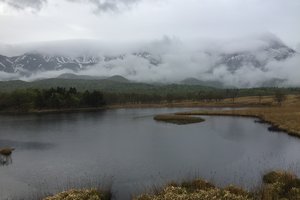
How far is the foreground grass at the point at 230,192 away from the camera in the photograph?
29.4 metres

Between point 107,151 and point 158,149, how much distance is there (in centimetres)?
1003

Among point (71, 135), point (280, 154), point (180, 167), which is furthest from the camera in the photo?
point (71, 135)

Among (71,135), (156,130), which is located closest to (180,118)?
(156,130)

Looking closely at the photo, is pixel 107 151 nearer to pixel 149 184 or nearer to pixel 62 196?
pixel 149 184

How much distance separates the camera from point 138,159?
5909 cm

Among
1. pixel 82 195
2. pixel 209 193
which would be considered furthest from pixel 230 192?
pixel 82 195

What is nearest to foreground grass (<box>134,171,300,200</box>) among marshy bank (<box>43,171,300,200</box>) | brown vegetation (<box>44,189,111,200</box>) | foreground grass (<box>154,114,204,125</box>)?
marshy bank (<box>43,171,300,200</box>)

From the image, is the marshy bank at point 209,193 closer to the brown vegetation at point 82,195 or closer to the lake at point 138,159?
the brown vegetation at point 82,195

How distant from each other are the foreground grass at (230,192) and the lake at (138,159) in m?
4.27

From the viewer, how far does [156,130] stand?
101875mm

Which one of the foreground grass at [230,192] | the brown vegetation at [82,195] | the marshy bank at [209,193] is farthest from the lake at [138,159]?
the foreground grass at [230,192]

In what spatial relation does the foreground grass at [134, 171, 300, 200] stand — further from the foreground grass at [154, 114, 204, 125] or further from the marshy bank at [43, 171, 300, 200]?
the foreground grass at [154, 114, 204, 125]

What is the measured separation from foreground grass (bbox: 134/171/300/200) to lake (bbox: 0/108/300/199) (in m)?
4.27

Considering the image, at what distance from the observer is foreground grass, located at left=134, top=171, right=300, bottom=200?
29.4 metres
